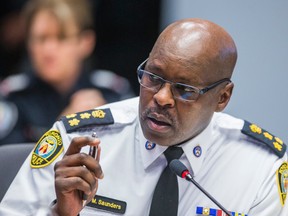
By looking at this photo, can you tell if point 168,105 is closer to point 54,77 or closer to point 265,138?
point 265,138

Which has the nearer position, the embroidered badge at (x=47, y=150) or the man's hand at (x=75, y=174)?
the man's hand at (x=75, y=174)

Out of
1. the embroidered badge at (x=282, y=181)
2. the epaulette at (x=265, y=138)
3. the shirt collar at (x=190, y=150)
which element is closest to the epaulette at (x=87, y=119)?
the shirt collar at (x=190, y=150)

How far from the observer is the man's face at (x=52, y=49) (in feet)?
13.6

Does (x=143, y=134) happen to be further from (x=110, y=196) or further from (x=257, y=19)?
(x=257, y=19)

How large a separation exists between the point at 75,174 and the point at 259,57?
7.44ft

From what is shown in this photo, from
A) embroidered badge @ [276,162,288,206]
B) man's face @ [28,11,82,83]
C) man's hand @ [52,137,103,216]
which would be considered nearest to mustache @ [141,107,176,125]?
man's hand @ [52,137,103,216]

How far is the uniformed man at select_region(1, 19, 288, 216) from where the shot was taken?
242cm

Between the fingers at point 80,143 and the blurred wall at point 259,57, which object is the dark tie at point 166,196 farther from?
the blurred wall at point 259,57

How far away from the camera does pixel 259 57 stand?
13.9ft

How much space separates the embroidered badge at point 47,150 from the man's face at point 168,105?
0.91ft

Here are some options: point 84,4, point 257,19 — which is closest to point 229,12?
point 257,19

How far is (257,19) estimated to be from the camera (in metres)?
4.24

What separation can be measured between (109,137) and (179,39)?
15.8 inches

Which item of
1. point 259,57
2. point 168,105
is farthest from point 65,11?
point 168,105
